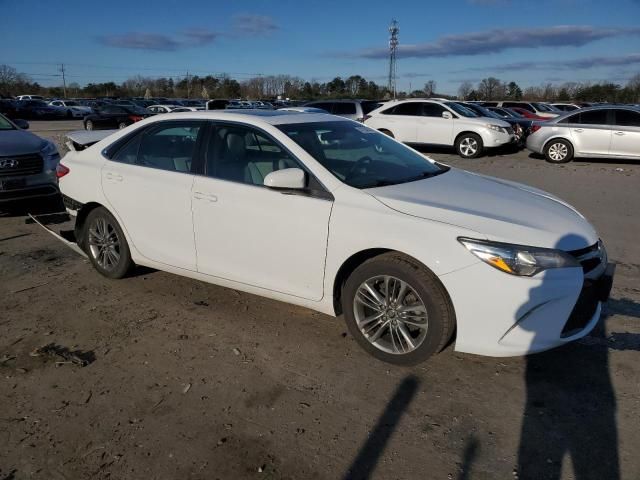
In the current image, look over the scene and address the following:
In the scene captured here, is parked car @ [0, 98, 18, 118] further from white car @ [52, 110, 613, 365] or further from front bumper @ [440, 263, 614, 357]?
front bumper @ [440, 263, 614, 357]

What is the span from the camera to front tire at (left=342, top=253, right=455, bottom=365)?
318 centimetres

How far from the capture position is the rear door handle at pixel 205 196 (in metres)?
3.97

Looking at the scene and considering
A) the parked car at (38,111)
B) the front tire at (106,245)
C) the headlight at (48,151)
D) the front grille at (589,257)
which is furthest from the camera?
the parked car at (38,111)

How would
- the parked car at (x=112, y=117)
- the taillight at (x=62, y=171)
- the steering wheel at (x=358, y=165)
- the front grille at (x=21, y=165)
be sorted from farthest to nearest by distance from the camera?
the parked car at (x=112, y=117)
the front grille at (x=21, y=165)
the taillight at (x=62, y=171)
the steering wheel at (x=358, y=165)

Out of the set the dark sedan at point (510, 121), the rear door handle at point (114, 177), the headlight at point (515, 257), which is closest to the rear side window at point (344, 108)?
the dark sedan at point (510, 121)

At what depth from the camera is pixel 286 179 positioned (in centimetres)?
350

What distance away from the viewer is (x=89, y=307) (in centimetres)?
439

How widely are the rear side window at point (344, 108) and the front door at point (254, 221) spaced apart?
14.2 m

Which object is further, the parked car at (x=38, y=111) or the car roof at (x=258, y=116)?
the parked car at (x=38, y=111)

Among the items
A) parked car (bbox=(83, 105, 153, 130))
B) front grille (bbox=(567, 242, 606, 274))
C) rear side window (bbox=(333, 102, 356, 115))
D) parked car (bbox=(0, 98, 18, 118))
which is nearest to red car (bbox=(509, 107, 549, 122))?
rear side window (bbox=(333, 102, 356, 115))

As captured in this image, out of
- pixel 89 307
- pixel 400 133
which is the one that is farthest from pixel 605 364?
pixel 400 133

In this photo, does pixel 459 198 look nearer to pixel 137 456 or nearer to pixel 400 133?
pixel 137 456

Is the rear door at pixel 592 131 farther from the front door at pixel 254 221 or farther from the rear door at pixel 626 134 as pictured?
the front door at pixel 254 221

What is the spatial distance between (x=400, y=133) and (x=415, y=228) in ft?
44.2
